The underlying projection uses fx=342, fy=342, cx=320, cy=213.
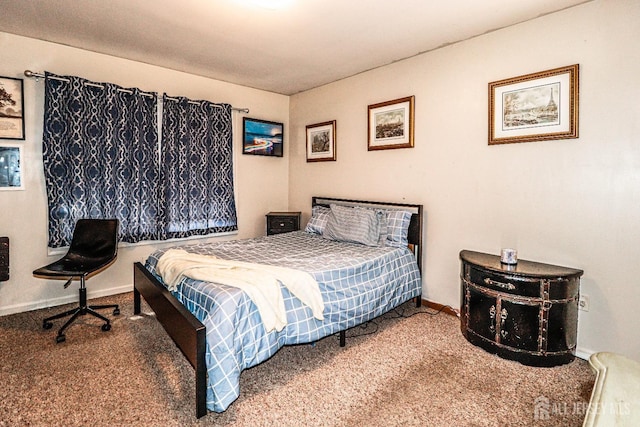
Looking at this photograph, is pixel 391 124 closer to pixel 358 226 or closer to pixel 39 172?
pixel 358 226

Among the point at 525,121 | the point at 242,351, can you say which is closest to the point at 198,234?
the point at 242,351

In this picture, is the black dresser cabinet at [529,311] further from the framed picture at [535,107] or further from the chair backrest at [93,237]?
the chair backrest at [93,237]

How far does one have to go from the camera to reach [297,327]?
2291mm

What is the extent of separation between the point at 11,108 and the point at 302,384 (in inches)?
141

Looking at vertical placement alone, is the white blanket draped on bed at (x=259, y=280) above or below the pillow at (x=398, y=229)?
below

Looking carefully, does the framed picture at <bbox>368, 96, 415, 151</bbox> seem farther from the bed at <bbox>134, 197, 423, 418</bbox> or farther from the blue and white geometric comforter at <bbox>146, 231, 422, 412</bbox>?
the blue and white geometric comforter at <bbox>146, 231, 422, 412</bbox>

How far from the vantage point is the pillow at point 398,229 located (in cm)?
345

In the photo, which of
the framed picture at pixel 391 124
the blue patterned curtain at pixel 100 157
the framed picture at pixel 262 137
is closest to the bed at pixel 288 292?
the framed picture at pixel 391 124

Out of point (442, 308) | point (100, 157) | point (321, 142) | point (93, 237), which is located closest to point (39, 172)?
point (100, 157)

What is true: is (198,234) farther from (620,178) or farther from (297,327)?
(620,178)

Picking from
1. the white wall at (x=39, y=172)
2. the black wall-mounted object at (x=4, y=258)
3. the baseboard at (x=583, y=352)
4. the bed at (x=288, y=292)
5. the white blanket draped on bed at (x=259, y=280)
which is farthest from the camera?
the white wall at (x=39, y=172)

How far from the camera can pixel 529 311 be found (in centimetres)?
241

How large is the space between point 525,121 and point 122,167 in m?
3.95

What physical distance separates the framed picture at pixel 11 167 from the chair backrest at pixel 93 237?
0.64 meters
